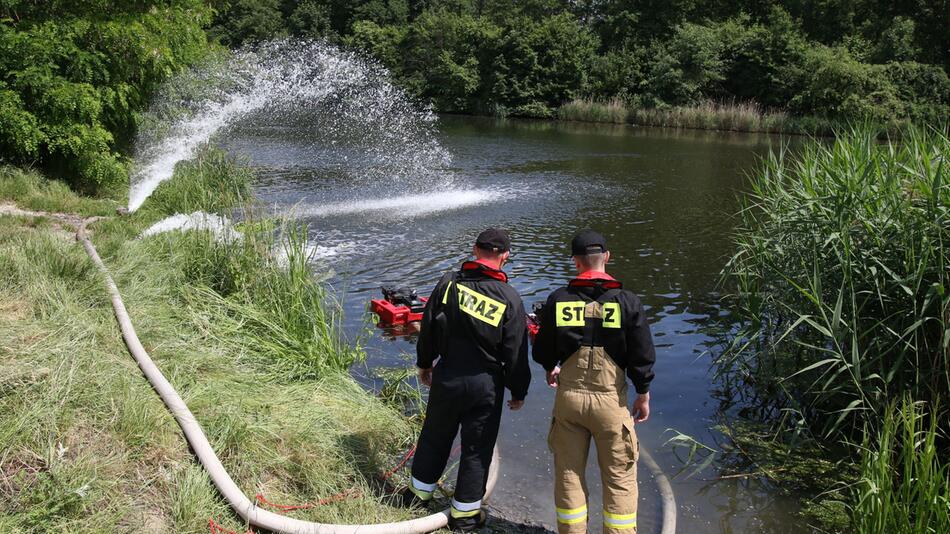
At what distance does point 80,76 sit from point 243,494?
36.0ft

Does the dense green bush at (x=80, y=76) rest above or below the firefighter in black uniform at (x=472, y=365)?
above

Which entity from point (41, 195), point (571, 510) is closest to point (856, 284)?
point (571, 510)

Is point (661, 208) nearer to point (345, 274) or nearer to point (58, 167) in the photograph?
point (345, 274)

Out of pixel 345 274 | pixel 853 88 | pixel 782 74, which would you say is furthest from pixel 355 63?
pixel 345 274

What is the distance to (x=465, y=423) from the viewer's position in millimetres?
4379

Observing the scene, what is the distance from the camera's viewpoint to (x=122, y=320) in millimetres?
5672

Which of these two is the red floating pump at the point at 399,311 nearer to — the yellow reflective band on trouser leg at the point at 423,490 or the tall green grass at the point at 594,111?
the yellow reflective band on trouser leg at the point at 423,490

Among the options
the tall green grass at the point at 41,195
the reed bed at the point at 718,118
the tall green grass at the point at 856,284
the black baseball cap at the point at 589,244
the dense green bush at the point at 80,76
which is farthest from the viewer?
the reed bed at the point at 718,118

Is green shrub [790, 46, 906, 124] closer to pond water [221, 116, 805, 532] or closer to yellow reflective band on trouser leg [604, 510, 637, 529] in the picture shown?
pond water [221, 116, 805, 532]

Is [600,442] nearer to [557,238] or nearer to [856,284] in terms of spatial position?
[856,284]

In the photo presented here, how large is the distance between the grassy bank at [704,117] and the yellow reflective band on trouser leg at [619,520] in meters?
31.3

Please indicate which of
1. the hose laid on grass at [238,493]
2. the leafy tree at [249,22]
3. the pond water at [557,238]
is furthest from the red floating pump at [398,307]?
the leafy tree at [249,22]

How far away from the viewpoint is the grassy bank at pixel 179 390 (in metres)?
3.83

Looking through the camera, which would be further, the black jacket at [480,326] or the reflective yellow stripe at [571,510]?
the black jacket at [480,326]
